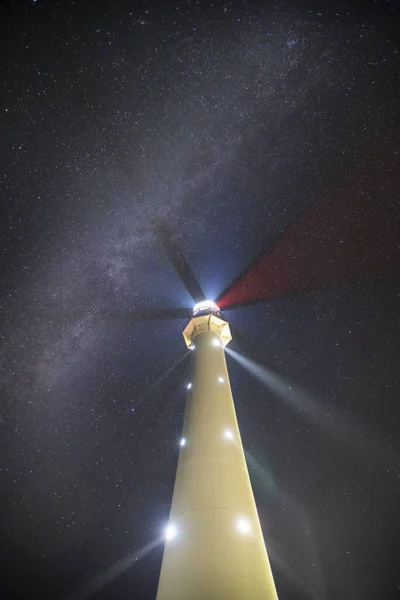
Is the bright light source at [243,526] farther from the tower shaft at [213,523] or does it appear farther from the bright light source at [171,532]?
the bright light source at [171,532]

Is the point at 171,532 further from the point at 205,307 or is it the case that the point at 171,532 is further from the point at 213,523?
the point at 205,307

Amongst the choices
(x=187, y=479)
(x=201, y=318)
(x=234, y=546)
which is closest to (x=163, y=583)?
(x=234, y=546)

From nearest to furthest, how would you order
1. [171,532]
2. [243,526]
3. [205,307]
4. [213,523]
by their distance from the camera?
[213,523], [243,526], [171,532], [205,307]

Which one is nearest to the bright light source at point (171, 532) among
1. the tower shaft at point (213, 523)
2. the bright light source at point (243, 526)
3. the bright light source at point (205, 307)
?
the tower shaft at point (213, 523)

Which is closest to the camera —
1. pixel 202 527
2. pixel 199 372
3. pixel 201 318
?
pixel 202 527

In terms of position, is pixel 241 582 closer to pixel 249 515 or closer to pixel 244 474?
pixel 249 515

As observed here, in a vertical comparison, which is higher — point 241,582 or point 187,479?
point 187,479

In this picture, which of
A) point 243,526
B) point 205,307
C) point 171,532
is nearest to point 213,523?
point 243,526

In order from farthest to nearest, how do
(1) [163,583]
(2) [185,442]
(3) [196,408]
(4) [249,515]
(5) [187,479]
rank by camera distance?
(3) [196,408]
(2) [185,442]
(5) [187,479]
(4) [249,515]
(1) [163,583]
